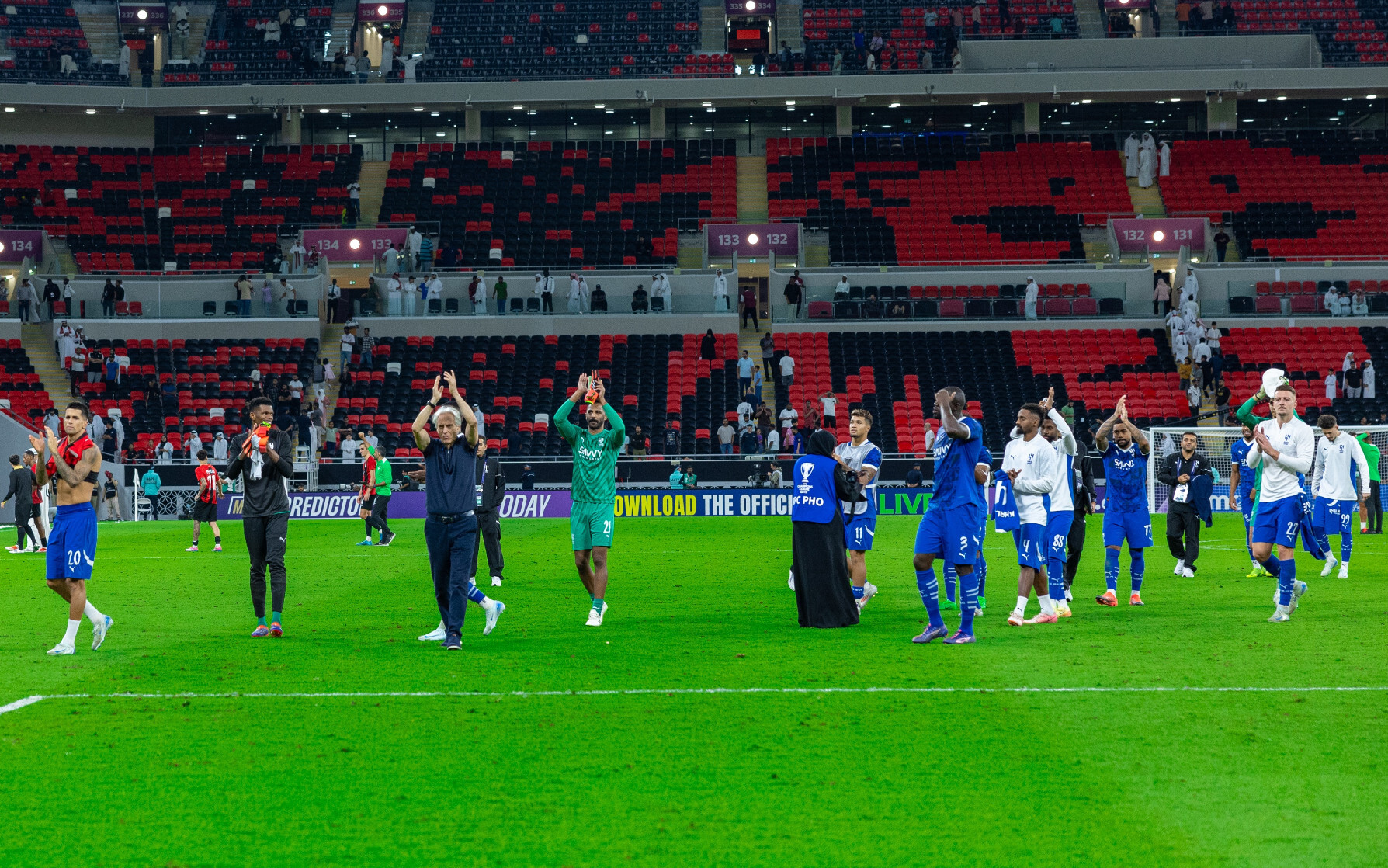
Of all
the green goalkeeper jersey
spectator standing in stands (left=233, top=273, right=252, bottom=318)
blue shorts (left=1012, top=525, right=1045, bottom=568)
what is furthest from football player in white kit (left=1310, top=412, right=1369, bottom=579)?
spectator standing in stands (left=233, top=273, right=252, bottom=318)

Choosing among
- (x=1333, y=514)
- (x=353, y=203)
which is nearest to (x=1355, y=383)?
(x=1333, y=514)

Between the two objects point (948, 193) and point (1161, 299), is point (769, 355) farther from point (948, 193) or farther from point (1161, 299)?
point (1161, 299)

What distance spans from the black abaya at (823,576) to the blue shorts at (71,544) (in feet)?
20.8

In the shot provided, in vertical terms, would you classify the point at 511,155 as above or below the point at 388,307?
above

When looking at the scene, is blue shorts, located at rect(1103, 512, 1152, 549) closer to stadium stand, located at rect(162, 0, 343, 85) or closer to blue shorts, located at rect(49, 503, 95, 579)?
blue shorts, located at rect(49, 503, 95, 579)

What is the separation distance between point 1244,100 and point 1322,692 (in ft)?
168

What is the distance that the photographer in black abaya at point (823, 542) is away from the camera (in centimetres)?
1238

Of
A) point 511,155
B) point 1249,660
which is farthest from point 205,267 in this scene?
point 1249,660

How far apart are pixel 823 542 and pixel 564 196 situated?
40.9 meters

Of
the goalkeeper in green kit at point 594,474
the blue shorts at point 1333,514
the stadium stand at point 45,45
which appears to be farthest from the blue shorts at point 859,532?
the stadium stand at point 45,45

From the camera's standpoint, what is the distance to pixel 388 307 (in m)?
44.7

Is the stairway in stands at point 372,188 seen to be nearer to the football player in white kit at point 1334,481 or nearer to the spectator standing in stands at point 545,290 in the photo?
the spectator standing in stands at point 545,290

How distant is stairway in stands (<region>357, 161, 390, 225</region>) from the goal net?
103 ft

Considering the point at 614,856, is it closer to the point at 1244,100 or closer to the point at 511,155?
the point at 511,155
